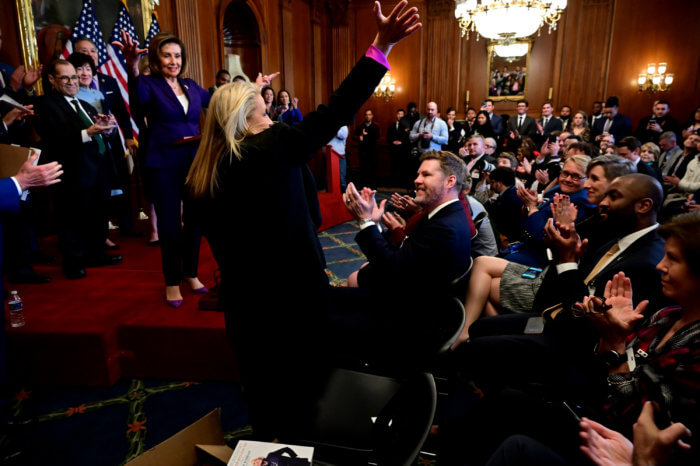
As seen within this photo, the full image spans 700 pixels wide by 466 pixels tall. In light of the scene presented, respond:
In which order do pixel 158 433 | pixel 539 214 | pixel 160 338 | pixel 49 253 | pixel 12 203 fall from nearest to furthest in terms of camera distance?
pixel 12 203
pixel 158 433
pixel 160 338
pixel 539 214
pixel 49 253

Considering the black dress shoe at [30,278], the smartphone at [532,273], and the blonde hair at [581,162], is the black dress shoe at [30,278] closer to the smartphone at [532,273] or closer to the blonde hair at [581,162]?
the smartphone at [532,273]

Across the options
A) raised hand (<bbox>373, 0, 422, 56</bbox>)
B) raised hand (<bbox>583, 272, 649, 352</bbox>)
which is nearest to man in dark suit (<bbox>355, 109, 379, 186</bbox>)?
raised hand (<bbox>373, 0, 422, 56</bbox>)

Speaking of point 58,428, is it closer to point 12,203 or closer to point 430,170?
point 12,203

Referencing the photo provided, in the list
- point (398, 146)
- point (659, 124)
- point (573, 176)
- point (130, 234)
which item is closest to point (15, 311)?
point (130, 234)

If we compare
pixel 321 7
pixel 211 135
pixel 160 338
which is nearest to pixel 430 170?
pixel 211 135

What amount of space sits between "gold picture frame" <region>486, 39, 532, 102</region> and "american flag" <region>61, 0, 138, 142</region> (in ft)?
24.7

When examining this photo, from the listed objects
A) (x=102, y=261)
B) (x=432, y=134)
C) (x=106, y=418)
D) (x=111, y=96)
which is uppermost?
(x=111, y=96)

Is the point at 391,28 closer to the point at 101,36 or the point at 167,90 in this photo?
the point at 167,90

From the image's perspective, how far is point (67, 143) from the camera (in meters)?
3.30

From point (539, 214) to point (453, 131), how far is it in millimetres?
6558

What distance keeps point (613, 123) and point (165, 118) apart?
321 inches

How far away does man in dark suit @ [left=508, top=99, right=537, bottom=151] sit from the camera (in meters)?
8.01

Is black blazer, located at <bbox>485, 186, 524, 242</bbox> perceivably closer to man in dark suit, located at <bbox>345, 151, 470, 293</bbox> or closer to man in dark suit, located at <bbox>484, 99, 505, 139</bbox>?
man in dark suit, located at <bbox>345, 151, 470, 293</bbox>

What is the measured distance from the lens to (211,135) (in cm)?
139
